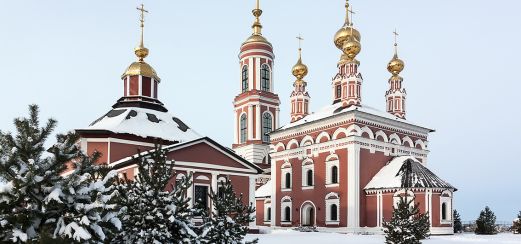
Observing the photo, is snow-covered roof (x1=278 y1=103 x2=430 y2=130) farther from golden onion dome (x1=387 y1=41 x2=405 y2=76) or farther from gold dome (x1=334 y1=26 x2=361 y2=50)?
gold dome (x1=334 y1=26 x2=361 y2=50)

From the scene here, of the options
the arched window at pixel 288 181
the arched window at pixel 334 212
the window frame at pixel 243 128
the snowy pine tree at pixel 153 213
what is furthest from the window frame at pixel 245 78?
the snowy pine tree at pixel 153 213

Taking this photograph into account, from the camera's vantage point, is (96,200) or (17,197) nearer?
(17,197)

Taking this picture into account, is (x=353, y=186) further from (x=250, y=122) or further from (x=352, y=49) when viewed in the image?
(x=250, y=122)

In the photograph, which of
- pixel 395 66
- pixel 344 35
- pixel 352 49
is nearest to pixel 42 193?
pixel 352 49

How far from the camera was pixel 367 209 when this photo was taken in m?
32.2

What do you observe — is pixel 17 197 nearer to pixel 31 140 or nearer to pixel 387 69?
pixel 31 140

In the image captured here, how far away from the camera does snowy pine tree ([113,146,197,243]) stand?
8.91 meters

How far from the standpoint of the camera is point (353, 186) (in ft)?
105

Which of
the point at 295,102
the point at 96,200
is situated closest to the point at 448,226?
the point at 295,102

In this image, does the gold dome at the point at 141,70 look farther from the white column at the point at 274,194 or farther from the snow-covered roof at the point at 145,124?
the white column at the point at 274,194

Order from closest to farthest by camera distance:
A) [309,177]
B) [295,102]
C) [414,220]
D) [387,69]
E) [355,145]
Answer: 1. [414,220]
2. [355,145]
3. [309,177]
4. [387,69]
5. [295,102]

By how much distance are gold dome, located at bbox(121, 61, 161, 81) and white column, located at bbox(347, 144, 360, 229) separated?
49.5 feet

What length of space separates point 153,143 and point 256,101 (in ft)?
69.7

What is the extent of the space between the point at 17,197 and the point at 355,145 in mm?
27455
